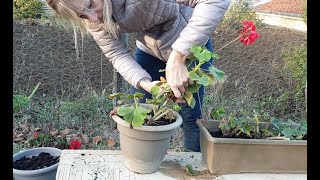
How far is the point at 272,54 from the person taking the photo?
10.2 feet

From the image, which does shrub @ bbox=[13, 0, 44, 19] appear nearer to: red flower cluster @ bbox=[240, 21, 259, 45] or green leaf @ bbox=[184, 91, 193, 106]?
red flower cluster @ bbox=[240, 21, 259, 45]

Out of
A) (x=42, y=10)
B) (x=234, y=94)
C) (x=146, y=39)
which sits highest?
(x=42, y=10)

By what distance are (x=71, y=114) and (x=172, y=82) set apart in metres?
1.55

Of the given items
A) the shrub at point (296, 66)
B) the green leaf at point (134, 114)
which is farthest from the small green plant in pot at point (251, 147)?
the shrub at point (296, 66)

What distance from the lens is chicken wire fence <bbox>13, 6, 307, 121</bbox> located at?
110 inches

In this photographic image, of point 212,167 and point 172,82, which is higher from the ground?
point 172,82

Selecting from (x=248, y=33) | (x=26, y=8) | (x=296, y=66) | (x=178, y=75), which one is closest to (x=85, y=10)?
(x=178, y=75)

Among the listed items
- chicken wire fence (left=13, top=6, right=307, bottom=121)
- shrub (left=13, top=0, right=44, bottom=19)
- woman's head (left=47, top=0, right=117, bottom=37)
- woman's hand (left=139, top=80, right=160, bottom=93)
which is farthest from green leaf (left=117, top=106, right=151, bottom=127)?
shrub (left=13, top=0, right=44, bottom=19)

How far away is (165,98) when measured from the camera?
1.29 m

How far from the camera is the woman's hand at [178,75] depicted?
4.08 ft

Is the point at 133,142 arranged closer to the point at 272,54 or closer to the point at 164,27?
the point at 164,27

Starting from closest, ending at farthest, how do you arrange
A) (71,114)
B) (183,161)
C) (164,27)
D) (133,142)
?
(133,142), (183,161), (164,27), (71,114)

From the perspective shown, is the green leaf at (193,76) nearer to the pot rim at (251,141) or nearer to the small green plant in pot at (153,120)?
the small green plant in pot at (153,120)
